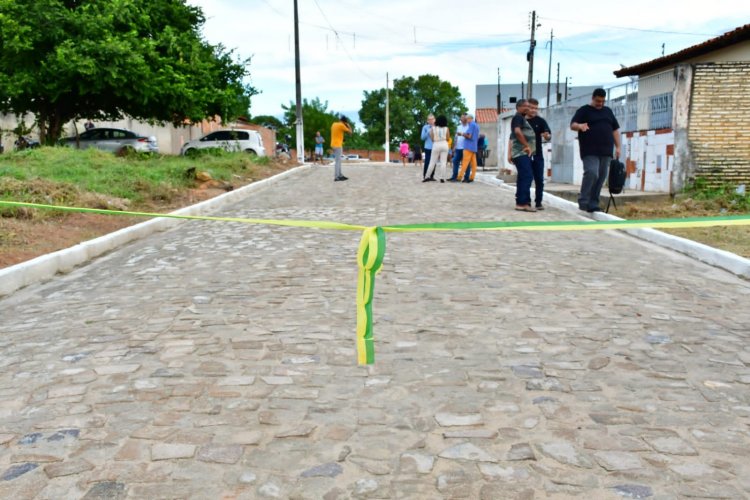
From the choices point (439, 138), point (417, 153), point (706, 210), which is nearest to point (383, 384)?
point (706, 210)

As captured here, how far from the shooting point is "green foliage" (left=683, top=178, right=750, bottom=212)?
11.5m

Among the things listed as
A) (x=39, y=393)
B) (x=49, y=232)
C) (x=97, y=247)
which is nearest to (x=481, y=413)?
(x=39, y=393)

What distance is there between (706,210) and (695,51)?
11797mm

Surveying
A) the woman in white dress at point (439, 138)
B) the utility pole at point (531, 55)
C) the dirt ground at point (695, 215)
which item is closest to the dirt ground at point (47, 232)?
the dirt ground at point (695, 215)

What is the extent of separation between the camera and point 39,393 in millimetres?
3535

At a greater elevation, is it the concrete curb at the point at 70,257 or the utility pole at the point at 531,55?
the utility pole at the point at 531,55

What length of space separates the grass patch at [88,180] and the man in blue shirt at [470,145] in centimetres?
553

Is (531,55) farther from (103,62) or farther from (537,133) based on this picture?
(537,133)

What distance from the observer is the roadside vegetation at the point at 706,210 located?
846cm

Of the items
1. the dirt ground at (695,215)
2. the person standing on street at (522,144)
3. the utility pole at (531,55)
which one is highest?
the utility pole at (531,55)

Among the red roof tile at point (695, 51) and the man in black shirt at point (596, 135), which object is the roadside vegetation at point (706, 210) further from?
the red roof tile at point (695, 51)

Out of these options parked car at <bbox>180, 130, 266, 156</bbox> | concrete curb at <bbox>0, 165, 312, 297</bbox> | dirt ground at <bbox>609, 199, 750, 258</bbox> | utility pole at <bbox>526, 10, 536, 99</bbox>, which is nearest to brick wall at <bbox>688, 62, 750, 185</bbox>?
dirt ground at <bbox>609, 199, 750, 258</bbox>

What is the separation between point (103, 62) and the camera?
18625 mm

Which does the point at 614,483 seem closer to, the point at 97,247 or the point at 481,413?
the point at 481,413
